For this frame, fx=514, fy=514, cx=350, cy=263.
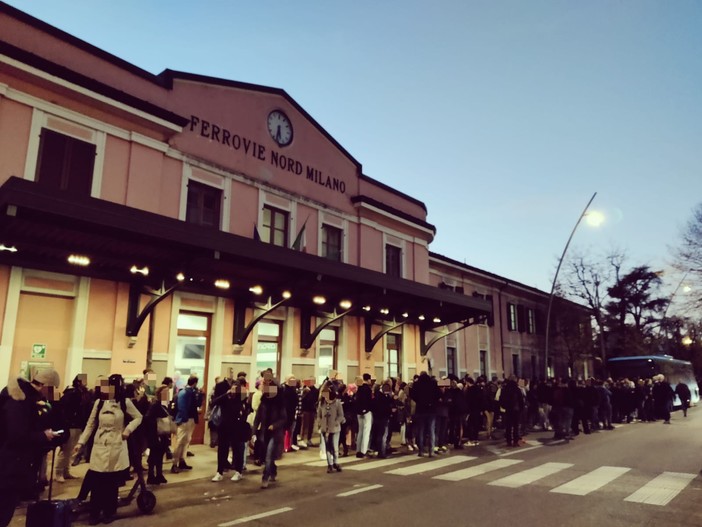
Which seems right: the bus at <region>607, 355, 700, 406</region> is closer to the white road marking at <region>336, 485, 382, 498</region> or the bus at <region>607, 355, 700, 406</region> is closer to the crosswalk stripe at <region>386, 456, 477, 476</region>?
the crosswalk stripe at <region>386, 456, 477, 476</region>

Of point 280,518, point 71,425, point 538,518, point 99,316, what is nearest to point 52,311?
point 99,316

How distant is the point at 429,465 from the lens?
11.2 m

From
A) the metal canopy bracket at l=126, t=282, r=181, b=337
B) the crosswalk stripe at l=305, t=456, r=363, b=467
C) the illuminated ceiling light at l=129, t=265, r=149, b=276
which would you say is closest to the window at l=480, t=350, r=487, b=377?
the crosswalk stripe at l=305, t=456, r=363, b=467

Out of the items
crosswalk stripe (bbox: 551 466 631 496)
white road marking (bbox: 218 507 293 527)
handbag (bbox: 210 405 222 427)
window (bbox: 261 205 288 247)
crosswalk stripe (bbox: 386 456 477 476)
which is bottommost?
crosswalk stripe (bbox: 386 456 477 476)

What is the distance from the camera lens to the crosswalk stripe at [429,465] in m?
10.3

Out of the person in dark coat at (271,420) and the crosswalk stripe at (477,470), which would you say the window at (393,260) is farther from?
the person in dark coat at (271,420)

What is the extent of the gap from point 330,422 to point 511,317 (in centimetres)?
2581

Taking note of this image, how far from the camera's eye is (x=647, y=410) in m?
23.2

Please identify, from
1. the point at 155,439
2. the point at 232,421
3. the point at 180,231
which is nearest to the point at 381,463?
the point at 232,421

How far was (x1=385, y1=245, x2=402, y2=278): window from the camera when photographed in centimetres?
2220

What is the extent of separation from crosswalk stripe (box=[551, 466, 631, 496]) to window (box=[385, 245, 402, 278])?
1277cm

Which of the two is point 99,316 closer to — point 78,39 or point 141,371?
point 141,371

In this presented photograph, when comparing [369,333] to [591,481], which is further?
[369,333]

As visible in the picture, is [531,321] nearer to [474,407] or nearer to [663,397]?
[663,397]
